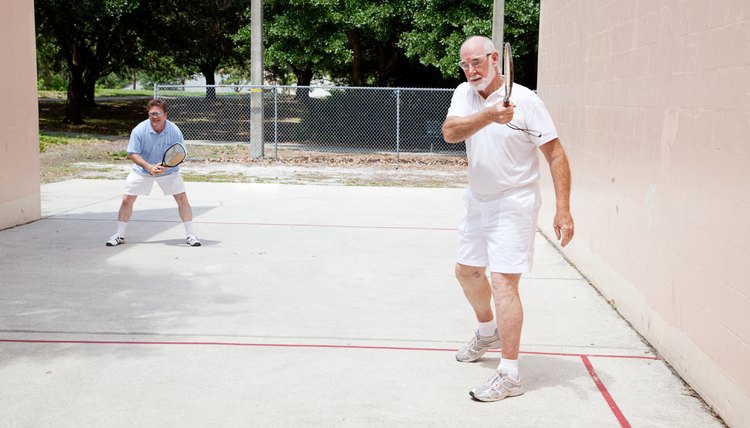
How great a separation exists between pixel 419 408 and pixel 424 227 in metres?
6.43

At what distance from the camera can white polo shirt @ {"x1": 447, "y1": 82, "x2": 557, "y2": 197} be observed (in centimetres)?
478

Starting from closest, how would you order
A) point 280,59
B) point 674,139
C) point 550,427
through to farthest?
point 550,427 < point 674,139 < point 280,59

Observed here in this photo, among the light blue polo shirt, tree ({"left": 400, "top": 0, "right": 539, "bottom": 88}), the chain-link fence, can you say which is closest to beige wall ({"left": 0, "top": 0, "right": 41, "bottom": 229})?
the light blue polo shirt

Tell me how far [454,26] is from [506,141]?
17230 millimetres

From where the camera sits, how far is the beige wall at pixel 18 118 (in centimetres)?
1011

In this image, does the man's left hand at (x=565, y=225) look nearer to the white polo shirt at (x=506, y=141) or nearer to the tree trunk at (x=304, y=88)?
the white polo shirt at (x=506, y=141)

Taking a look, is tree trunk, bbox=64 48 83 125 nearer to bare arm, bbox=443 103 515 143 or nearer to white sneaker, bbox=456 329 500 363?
white sneaker, bbox=456 329 500 363

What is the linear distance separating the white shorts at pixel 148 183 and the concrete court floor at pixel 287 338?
0.58 metres

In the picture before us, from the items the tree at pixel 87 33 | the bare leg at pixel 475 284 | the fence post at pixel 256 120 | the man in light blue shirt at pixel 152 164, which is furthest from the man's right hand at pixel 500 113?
the tree at pixel 87 33

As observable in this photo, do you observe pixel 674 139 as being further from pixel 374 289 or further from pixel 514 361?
pixel 374 289

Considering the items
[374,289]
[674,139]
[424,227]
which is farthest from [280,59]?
[674,139]

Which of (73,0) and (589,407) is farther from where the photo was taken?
(73,0)

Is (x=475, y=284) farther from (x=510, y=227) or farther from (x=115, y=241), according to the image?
(x=115, y=241)

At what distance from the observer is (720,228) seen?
4680mm
